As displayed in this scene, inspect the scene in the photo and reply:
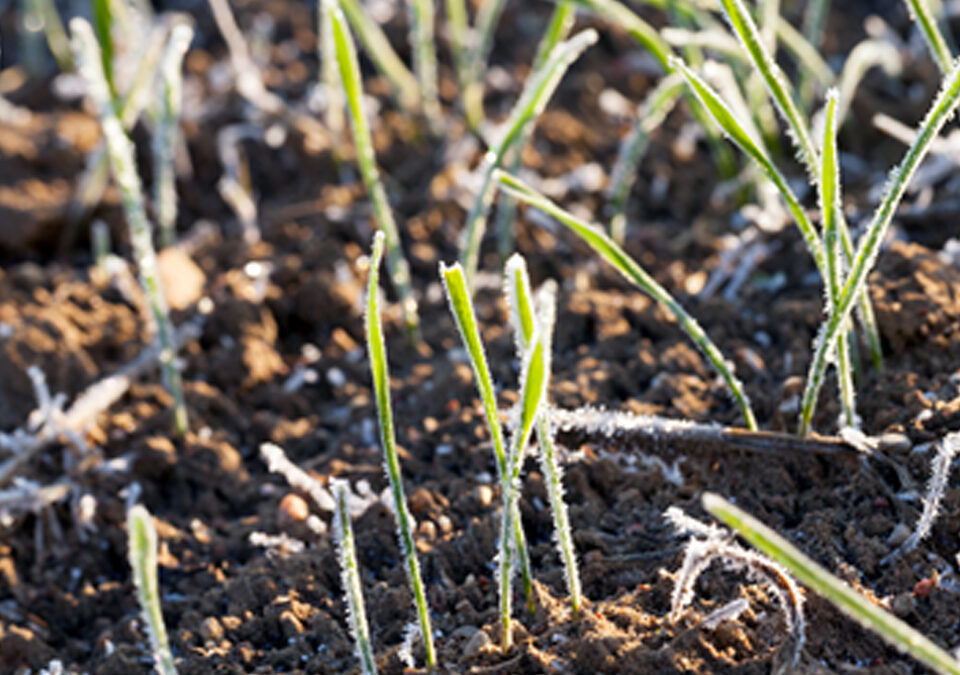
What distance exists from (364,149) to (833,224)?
70cm

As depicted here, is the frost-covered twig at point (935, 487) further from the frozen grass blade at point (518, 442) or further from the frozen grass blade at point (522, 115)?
the frozen grass blade at point (522, 115)

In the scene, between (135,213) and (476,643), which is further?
(135,213)

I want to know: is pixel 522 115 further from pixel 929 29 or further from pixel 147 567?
pixel 147 567

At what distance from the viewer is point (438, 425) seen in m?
1.37

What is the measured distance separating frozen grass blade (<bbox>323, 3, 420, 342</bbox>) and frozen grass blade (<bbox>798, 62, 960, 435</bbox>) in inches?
23.7

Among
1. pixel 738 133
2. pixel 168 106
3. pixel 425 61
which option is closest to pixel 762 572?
pixel 738 133

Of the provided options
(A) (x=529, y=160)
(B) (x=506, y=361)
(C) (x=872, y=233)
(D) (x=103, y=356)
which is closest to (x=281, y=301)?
(D) (x=103, y=356)

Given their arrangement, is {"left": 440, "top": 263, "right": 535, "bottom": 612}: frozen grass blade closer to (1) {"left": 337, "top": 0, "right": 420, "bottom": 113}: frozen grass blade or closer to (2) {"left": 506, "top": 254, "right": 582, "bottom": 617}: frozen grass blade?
(2) {"left": 506, "top": 254, "right": 582, "bottom": 617}: frozen grass blade

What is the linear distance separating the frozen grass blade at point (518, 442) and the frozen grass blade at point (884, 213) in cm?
32

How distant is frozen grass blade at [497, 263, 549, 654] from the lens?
85cm

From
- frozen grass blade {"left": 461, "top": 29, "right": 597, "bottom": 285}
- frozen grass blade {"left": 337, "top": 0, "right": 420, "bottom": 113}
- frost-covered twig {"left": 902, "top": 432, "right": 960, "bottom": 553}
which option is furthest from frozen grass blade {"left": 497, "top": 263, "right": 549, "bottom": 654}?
frozen grass blade {"left": 337, "top": 0, "right": 420, "bottom": 113}

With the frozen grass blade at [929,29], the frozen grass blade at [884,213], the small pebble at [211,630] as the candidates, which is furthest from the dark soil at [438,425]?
the frozen grass blade at [929,29]

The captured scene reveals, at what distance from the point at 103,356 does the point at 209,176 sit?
2.18 ft

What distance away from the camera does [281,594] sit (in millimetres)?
Result: 1119
